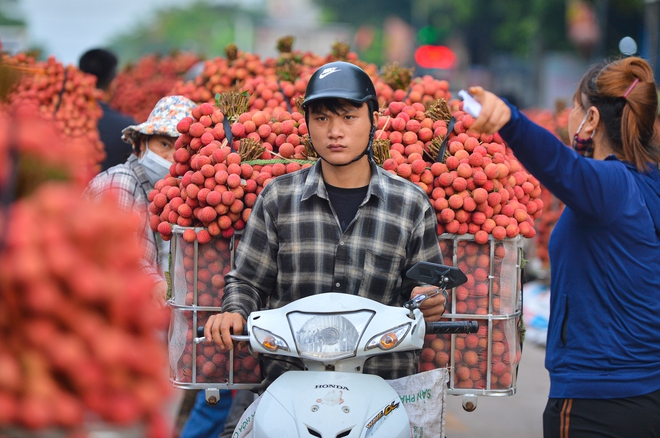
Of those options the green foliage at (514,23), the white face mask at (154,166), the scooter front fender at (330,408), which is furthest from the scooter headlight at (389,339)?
the green foliage at (514,23)

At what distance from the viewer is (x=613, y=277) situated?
2.82 m

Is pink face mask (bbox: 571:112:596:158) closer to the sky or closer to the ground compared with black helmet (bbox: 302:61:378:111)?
closer to the ground

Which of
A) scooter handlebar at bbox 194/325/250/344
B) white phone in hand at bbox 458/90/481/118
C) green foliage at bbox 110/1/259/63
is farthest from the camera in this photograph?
green foliage at bbox 110/1/259/63

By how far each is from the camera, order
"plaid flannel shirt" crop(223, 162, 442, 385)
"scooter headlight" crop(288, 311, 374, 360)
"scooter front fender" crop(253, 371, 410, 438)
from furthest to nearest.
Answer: "plaid flannel shirt" crop(223, 162, 442, 385) → "scooter headlight" crop(288, 311, 374, 360) → "scooter front fender" crop(253, 371, 410, 438)

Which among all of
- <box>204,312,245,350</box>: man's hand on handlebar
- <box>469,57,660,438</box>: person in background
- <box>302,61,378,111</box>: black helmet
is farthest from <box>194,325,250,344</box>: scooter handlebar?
<box>469,57,660,438</box>: person in background

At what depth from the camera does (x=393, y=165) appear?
11.5ft

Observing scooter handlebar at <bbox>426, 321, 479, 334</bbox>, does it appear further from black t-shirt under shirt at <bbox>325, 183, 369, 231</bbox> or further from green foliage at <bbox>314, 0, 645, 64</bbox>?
green foliage at <bbox>314, 0, 645, 64</bbox>

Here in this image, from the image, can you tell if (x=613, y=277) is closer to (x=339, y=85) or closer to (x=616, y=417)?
(x=616, y=417)

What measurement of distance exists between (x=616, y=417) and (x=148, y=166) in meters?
2.80

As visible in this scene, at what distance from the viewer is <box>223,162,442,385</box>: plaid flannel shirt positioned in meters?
3.02

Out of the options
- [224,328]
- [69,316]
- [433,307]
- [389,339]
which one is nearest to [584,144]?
[433,307]

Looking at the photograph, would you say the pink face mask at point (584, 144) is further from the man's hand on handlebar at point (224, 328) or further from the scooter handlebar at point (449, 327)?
the man's hand on handlebar at point (224, 328)

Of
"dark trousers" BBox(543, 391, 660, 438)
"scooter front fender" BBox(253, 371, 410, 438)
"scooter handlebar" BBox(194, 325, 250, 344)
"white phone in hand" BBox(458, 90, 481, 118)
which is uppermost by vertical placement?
"white phone in hand" BBox(458, 90, 481, 118)

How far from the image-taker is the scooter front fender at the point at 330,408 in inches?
96.7
